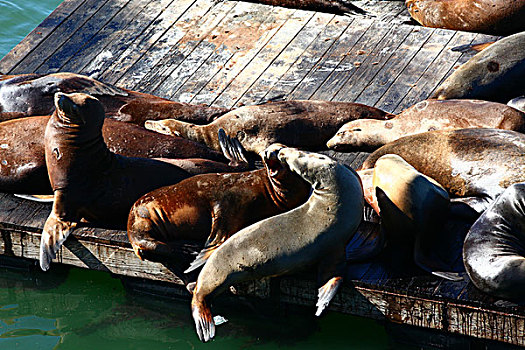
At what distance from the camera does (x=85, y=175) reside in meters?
5.46

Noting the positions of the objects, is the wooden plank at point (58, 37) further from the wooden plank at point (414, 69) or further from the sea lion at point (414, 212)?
the sea lion at point (414, 212)

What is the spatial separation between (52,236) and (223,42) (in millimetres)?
3410

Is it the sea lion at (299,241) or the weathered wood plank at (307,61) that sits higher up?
the sea lion at (299,241)

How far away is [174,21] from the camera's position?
858cm

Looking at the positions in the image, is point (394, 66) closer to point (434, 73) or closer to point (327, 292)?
point (434, 73)

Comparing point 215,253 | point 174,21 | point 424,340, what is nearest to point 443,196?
point 424,340

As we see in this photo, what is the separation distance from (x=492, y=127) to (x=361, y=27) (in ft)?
8.50

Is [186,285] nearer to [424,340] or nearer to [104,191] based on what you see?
[104,191]

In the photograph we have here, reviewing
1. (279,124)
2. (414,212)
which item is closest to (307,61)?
(279,124)

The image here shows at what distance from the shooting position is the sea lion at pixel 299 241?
189 inches

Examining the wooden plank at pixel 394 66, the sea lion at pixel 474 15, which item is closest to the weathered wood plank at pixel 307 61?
the wooden plank at pixel 394 66

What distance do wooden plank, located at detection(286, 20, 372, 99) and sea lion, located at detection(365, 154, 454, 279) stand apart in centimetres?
222

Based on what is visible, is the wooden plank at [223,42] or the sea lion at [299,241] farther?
the wooden plank at [223,42]

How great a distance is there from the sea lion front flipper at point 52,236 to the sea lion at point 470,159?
2.07m
